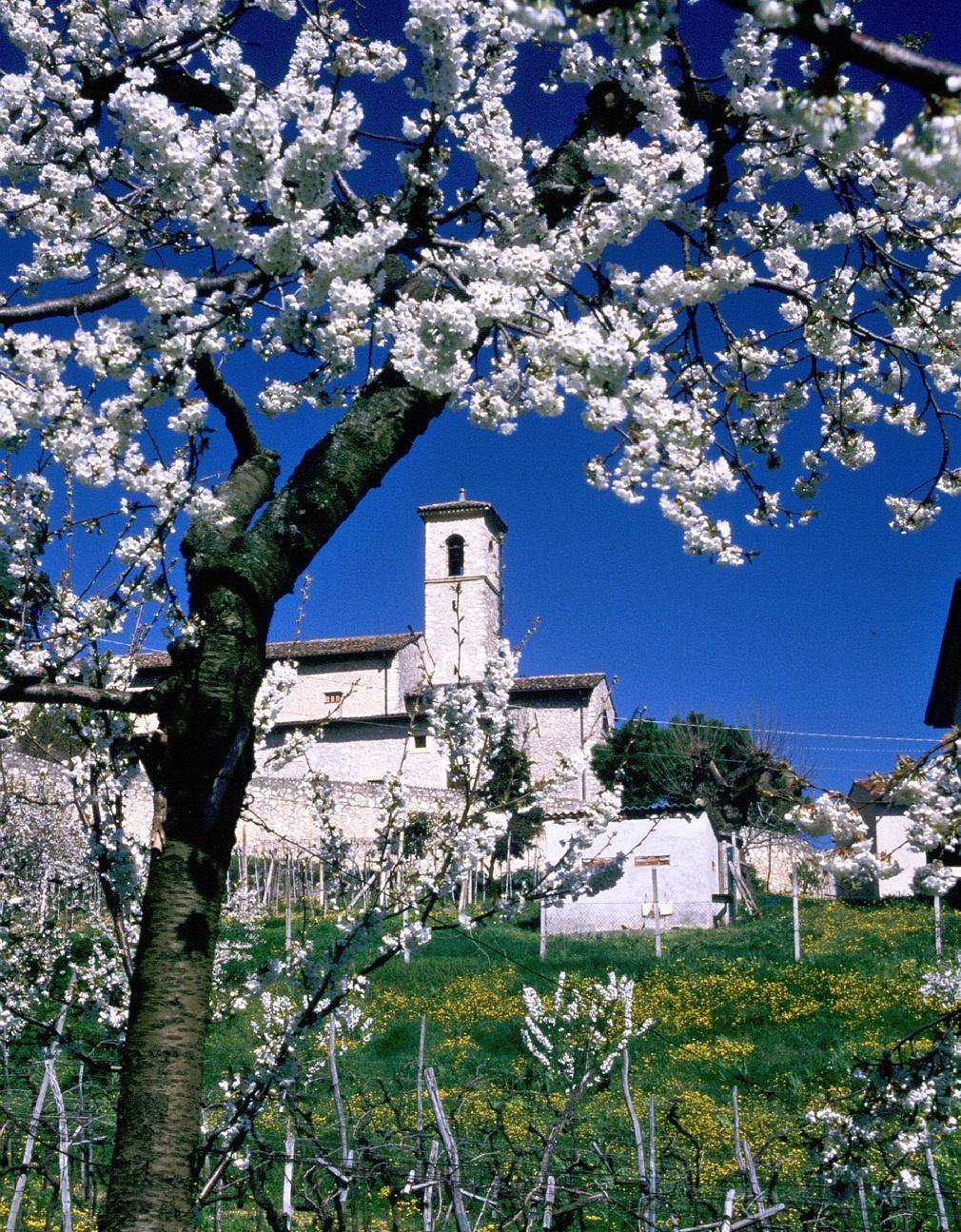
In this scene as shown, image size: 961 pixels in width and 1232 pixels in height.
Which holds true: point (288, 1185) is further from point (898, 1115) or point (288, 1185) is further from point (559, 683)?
point (559, 683)

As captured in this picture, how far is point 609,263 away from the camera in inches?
126

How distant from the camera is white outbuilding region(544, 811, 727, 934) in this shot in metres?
18.1

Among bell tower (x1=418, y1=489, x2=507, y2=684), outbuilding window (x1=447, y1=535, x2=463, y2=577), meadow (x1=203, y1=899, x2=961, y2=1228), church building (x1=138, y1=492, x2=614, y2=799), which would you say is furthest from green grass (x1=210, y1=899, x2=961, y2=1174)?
outbuilding window (x1=447, y1=535, x2=463, y2=577)


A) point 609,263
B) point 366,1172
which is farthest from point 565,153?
point 366,1172

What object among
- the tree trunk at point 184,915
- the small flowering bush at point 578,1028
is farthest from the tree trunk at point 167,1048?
the small flowering bush at point 578,1028

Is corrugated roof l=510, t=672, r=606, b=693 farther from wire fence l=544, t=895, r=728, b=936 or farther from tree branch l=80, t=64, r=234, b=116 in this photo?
tree branch l=80, t=64, r=234, b=116

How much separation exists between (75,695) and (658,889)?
17736mm

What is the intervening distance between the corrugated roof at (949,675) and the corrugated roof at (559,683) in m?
22.4

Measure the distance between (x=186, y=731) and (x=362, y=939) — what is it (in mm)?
1059

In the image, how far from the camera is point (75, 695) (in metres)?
2.65

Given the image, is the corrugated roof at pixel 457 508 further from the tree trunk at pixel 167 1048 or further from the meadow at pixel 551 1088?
the tree trunk at pixel 167 1048

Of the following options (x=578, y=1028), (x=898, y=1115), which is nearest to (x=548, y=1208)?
(x=898, y=1115)

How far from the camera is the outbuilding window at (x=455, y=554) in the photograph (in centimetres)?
4212

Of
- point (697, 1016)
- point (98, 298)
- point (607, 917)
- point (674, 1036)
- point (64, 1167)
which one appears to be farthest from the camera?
point (607, 917)
